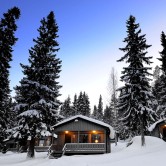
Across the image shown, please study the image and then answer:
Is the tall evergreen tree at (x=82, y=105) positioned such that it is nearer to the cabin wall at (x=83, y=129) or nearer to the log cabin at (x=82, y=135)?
the log cabin at (x=82, y=135)

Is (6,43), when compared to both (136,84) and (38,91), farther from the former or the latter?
(136,84)

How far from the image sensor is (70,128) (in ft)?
91.5

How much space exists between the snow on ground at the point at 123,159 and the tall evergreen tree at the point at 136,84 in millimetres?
1688

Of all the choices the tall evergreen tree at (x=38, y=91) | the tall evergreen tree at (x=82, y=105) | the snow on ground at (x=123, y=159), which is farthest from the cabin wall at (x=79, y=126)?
the tall evergreen tree at (x=82, y=105)

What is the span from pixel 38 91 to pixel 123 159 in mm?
12406

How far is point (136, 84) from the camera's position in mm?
23328

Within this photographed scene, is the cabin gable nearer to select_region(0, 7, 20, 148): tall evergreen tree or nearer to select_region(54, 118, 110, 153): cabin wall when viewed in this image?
select_region(54, 118, 110, 153): cabin wall

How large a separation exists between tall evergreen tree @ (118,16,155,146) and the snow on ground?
1.69 m

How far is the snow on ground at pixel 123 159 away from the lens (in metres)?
13.2

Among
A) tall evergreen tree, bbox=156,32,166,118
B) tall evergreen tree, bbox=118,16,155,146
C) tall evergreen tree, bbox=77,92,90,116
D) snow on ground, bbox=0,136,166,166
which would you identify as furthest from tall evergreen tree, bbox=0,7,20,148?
tall evergreen tree, bbox=77,92,90,116

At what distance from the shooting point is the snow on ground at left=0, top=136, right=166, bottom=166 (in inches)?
519

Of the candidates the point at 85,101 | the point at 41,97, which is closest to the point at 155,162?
the point at 41,97

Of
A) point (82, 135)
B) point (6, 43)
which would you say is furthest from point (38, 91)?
point (82, 135)

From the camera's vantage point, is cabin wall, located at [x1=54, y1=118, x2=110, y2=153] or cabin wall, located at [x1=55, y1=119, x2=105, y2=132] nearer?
cabin wall, located at [x1=54, y1=118, x2=110, y2=153]
